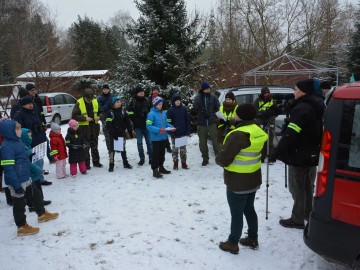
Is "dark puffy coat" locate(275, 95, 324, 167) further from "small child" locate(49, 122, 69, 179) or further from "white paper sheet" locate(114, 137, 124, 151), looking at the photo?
"small child" locate(49, 122, 69, 179)

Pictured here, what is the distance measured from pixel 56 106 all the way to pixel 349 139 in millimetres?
16904

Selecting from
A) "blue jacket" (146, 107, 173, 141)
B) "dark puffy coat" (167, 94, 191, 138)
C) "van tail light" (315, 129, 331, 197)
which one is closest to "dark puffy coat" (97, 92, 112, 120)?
"blue jacket" (146, 107, 173, 141)

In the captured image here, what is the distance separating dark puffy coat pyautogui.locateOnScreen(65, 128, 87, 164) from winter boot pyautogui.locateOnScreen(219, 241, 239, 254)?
4.57 meters

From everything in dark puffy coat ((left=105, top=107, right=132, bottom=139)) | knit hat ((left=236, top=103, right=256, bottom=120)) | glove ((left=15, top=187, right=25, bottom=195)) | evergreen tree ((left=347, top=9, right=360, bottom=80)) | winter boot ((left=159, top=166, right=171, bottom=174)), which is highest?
evergreen tree ((left=347, top=9, right=360, bottom=80))

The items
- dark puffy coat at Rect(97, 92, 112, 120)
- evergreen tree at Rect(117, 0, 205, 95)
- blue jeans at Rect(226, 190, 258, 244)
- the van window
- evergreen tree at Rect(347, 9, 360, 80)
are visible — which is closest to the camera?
the van window

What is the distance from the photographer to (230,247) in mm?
4012

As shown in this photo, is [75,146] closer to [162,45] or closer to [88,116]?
[88,116]

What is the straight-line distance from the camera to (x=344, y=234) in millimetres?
2881

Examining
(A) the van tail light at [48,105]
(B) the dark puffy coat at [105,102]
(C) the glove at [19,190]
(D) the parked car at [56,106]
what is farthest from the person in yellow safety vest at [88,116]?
(A) the van tail light at [48,105]

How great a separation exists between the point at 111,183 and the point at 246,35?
70.0 ft

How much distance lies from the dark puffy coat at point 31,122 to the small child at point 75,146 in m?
0.68

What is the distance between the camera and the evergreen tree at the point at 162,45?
11922 mm

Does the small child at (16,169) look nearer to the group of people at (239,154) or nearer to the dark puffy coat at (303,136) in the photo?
the group of people at (239,154)

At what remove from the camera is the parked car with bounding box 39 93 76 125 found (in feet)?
55.4
